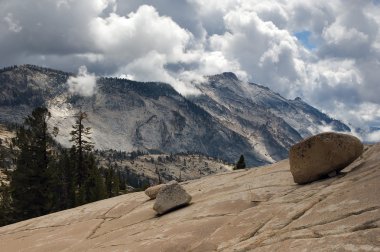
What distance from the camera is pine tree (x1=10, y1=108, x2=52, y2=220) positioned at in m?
59.1

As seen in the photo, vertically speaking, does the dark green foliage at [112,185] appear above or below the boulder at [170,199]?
above

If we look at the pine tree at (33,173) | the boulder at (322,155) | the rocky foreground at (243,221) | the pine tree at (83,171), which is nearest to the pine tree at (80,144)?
the pine tree at (83,171)

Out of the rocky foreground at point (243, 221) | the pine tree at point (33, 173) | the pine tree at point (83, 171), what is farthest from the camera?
the pine tree at point (83, 171)

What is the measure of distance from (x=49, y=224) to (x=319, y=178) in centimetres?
1573

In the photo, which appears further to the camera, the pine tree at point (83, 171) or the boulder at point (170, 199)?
the pine tree at point (83, 171)

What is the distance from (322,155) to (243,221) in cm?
566

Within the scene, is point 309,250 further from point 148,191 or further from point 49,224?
point 49,224

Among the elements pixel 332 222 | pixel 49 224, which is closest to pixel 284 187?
pixel 332 222

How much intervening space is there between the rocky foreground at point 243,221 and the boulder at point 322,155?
56 centimetres

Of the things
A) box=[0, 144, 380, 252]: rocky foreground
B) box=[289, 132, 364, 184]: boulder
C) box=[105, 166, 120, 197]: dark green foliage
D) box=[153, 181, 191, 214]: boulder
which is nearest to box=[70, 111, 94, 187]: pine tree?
box=[105, 166, 120, 197]: dark green foliage

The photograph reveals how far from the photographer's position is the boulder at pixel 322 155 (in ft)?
62.6

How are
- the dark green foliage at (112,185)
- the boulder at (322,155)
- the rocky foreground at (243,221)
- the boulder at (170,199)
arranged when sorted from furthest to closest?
1. the dark green foliage at (112,185)
2. the boulder at (170,199)
3. the boulder at (322,155)
4. the rocky foreground at (243,221)

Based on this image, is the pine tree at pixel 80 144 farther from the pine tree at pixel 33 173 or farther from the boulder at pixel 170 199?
the boulder at pixel 170 199

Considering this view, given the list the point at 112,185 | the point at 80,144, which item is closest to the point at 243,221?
the point at 80,144
